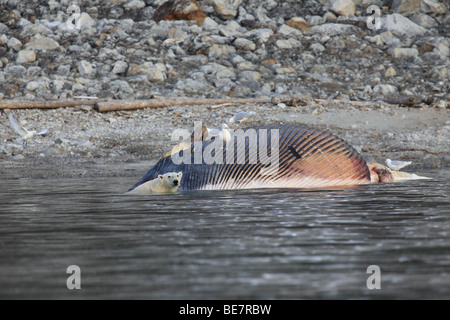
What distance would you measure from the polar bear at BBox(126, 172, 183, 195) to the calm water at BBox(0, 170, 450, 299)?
9.8 inches

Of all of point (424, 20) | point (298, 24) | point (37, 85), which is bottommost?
point (37, 85)

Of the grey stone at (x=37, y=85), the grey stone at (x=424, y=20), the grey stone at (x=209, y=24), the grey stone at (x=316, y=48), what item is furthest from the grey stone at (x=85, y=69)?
the grey stone at (x=424, y=20)

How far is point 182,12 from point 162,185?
1220cm

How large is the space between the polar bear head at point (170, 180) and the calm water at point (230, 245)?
0.71ft

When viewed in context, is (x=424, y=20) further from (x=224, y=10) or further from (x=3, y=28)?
(x=3, y=28)

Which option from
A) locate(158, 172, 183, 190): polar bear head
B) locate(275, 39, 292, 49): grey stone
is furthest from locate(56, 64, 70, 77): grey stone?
locate(158, 172, 183, 190): polar bear head

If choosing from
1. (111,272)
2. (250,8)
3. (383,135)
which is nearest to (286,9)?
(250,8)

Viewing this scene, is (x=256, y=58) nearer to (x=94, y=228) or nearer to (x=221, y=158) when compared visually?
(x=221, y=158)

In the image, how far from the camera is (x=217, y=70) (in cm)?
1675

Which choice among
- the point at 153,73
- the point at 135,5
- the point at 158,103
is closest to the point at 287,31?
the point at 153,73

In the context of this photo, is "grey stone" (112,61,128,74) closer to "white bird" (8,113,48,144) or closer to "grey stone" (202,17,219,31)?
"grey stone" (202,17,219,31)

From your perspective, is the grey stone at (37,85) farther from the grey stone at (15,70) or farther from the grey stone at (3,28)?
the grey stone at (3,28)

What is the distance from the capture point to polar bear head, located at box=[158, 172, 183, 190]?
7641 millimetres

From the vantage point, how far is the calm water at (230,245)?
3.50 m
